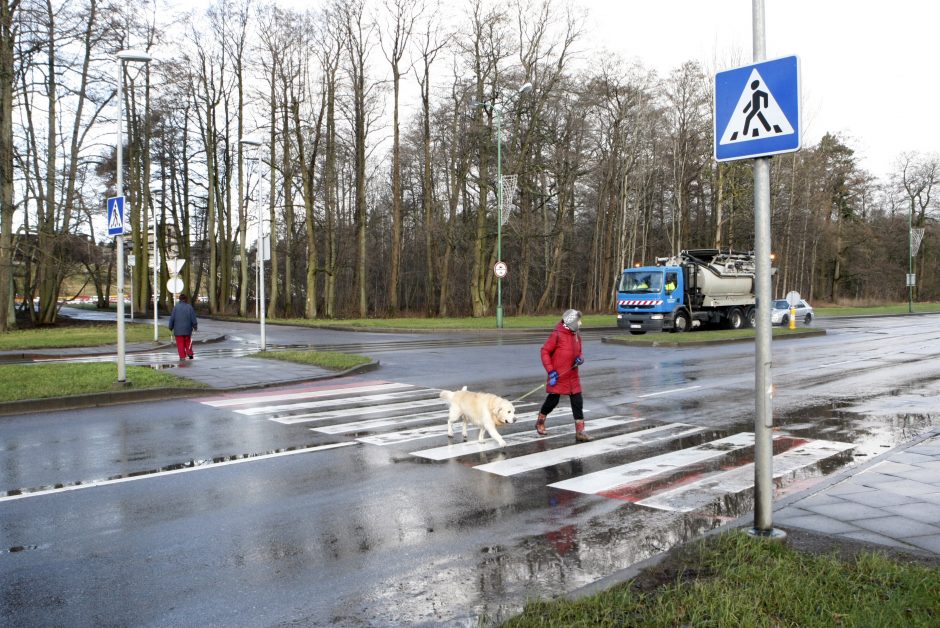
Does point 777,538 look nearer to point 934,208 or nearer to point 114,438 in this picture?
point 114,438

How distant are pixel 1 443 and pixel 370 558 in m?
6.50

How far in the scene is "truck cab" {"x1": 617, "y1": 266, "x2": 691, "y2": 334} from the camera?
29062 mm

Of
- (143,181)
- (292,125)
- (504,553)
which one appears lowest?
(504,553)

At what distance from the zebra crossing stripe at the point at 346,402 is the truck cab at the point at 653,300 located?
18.2 m

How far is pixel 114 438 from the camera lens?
911 centimetres

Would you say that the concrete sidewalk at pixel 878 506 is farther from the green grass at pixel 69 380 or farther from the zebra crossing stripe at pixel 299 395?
the green grass at pixel 69 380

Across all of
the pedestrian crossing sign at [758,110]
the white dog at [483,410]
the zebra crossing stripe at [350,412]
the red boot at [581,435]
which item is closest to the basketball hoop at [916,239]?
the zebra crossing stripe at [350,412]

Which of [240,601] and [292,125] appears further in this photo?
[292,125]

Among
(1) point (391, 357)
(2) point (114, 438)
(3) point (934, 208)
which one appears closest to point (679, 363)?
(1) point (391, 357)

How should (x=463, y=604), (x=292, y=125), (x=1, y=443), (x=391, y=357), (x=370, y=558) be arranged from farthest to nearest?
(x=292, y=125) → (x=391, y=357) → (x=1, y=443) → (x=370, y=558) → (x=463, y=604)

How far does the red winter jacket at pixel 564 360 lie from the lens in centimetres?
885

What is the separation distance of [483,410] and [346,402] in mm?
4274

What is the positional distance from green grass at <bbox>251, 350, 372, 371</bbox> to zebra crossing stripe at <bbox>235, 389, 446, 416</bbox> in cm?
364

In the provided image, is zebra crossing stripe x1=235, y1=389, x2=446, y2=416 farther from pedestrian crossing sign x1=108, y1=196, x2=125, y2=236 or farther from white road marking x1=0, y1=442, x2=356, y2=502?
pedestrian crossing sign x1=108, y1=196, x2=125, y2=236
